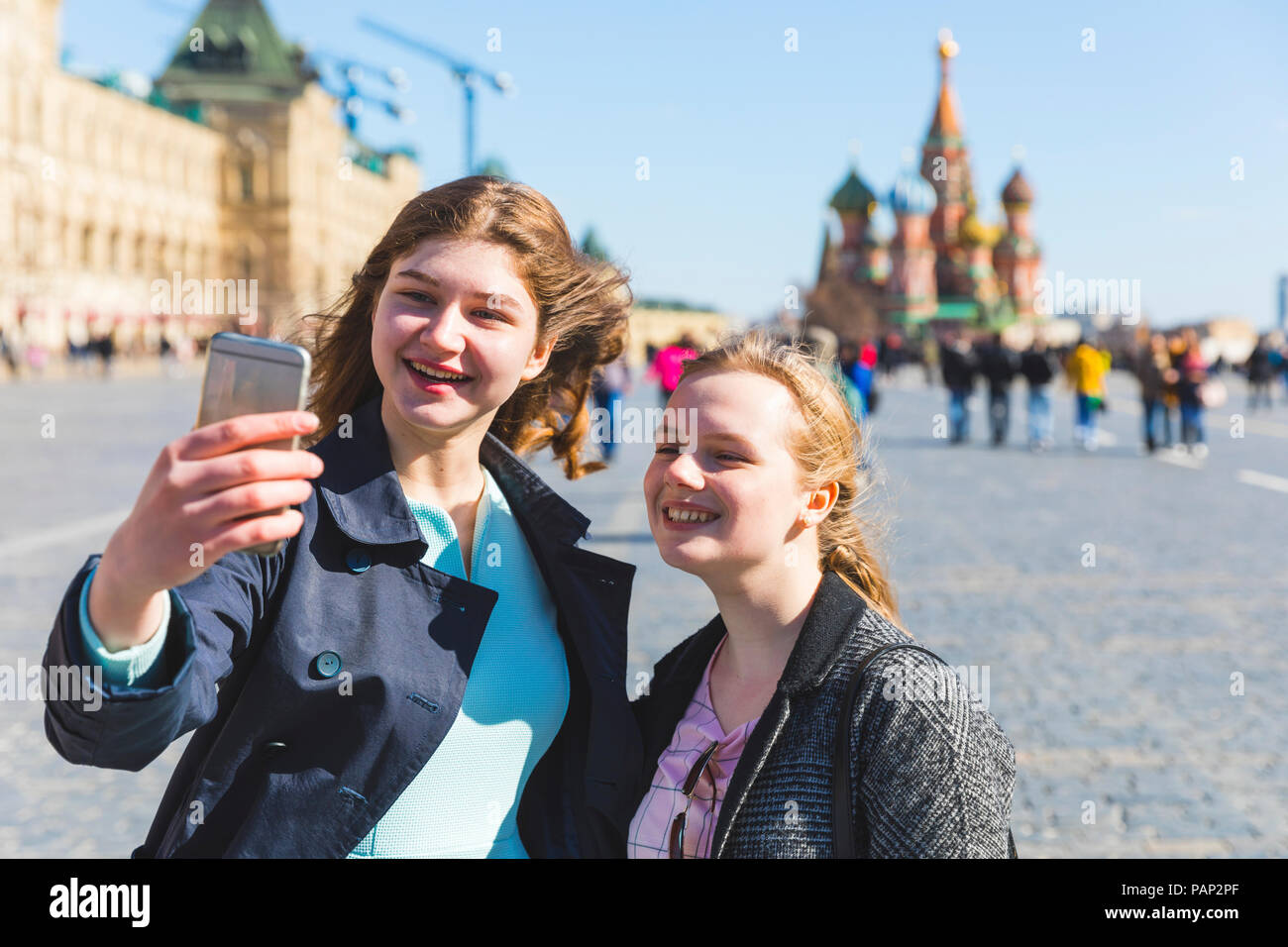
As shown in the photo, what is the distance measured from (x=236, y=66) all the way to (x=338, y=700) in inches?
3274

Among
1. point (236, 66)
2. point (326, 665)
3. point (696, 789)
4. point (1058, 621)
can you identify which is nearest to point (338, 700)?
point (326, 665)

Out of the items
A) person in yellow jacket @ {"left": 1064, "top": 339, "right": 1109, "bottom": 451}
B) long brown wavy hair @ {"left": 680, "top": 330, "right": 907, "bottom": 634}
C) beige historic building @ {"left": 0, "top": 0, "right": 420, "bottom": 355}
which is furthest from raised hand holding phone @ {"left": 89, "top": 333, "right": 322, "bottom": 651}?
beige historic building @ {"left": 0, "top": 0, "right": 420, "bottom": 355}

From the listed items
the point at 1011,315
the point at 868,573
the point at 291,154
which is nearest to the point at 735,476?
the point at 868,573

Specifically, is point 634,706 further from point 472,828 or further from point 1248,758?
point 1248,758

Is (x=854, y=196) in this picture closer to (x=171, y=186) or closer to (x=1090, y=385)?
(x=171, y=186)

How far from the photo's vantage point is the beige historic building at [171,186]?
52.6m

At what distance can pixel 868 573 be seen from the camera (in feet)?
6.34

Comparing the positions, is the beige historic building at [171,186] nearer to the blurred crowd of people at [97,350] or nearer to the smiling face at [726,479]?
the blurred crowd of people at [97,350]

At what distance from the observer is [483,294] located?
1.73 m

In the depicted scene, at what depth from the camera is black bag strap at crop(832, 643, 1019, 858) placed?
5.01ft

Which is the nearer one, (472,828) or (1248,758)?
(472,828)

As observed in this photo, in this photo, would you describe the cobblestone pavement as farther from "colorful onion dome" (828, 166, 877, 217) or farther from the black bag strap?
"colorful onion dome" (828, 166, 877, 217)

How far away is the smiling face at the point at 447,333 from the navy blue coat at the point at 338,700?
11 cm
